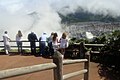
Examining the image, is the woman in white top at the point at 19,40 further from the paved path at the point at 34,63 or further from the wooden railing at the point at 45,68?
the wooden railing at the point at 45,68

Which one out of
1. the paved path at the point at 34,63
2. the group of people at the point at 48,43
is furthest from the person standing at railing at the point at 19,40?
the paved path at the point at 34,63

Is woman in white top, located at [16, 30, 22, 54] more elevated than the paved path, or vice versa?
woman in white top, located at [16, 30, 22, 54]

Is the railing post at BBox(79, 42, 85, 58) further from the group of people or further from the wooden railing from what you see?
the wooden railing

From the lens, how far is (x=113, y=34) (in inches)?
683

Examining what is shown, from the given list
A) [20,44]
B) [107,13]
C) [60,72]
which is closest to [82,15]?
[107,13]

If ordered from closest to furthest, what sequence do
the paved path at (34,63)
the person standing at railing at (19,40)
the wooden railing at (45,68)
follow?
1. the wooden railing at (45,68)
2. the paved path at (34,63)
3. the person standing at railing at (19,40)

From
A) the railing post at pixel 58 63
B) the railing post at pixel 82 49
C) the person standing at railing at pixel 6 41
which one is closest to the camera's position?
the railing post at pixel 58 63

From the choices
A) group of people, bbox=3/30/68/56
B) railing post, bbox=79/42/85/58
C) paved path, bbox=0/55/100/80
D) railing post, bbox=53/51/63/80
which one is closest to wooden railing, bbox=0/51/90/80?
railing post, bbox=53/51/63/80

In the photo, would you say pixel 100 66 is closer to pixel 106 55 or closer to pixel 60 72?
pixel 106 55

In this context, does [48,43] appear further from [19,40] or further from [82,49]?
[19,40]

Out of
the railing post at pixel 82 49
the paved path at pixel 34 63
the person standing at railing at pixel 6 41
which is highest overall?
the person standing at railing at pixel 6 41

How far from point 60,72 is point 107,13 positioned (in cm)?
18970

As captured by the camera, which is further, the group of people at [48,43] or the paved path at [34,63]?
the group of people at [48,43]

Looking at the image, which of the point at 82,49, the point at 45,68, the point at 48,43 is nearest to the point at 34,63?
the point at 48,43
